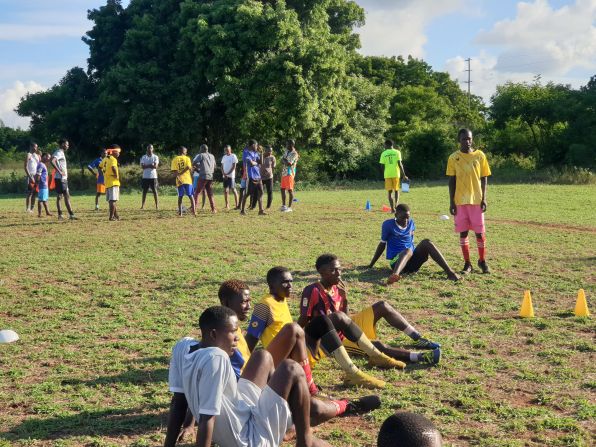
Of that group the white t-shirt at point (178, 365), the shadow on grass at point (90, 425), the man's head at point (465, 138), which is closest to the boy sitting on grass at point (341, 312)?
the shadow on grass at point (90, 425)

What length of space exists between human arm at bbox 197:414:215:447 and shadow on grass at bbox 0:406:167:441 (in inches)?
51.9

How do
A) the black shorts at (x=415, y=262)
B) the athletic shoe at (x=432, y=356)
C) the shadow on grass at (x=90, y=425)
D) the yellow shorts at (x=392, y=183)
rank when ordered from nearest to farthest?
the shadow on grass at (x=90, y=425)
the athletic shoe at (x=432, y=356)
the black shorts at (x=415, y=262)
the yellow shorts at (x=392, y=183)

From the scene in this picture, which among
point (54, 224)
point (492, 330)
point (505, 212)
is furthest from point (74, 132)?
point (492, 330)

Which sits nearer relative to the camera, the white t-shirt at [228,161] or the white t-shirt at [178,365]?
the white t-shirt at [178,365]

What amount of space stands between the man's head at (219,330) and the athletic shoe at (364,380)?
6.36 ft

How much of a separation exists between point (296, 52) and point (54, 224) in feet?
53.8

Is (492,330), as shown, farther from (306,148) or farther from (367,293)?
(306,148)

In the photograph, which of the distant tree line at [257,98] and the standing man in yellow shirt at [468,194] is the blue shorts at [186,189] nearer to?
the standing man in yellow shirt at [468,194]

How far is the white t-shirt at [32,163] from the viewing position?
18359 millimetres

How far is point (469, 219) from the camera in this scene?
10.8 meters

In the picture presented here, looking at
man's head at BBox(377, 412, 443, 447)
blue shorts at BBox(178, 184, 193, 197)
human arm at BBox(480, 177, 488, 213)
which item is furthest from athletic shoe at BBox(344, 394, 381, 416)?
blue shorts at BBox(178, 184, 193, 197)

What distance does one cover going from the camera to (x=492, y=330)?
24.8ft

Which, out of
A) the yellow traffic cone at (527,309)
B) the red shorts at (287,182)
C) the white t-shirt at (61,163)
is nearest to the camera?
the yellow traffic cone at (527,309)

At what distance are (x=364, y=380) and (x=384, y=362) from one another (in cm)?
53
